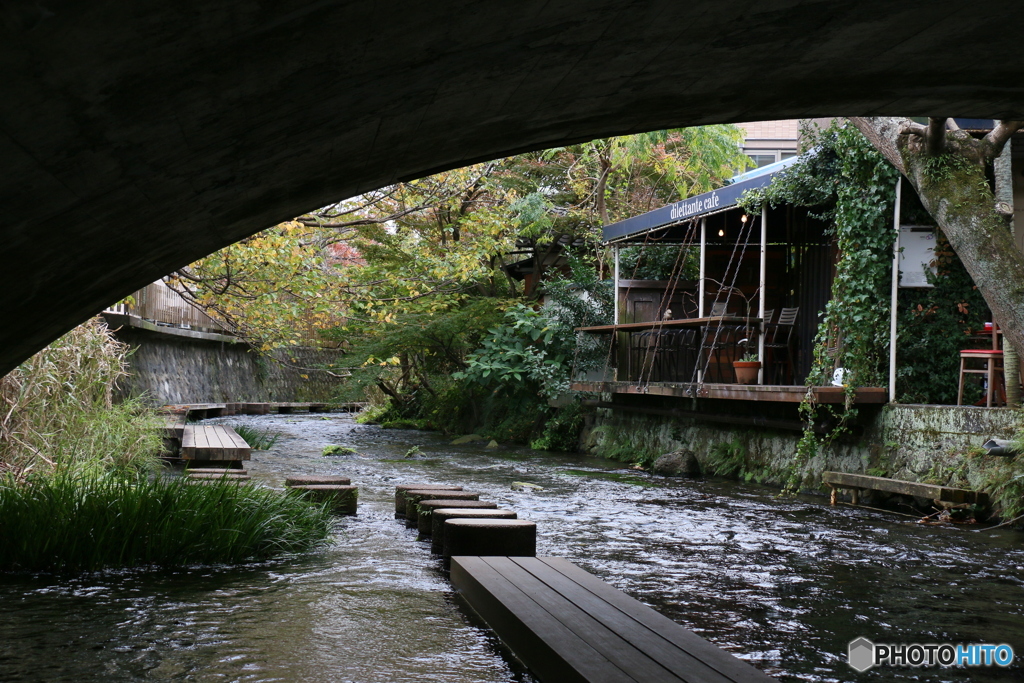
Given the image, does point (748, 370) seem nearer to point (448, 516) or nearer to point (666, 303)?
→ point (666, 303)

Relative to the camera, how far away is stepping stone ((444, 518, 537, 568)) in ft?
19.3

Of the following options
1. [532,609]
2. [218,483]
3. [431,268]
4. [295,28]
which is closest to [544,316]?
[431,268]

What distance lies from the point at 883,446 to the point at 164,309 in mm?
18188

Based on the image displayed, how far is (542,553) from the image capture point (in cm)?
691

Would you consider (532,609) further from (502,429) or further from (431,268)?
(502,429)

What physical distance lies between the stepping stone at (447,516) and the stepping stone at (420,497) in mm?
778

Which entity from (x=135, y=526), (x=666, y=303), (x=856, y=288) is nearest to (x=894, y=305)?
(x=856, y=288)

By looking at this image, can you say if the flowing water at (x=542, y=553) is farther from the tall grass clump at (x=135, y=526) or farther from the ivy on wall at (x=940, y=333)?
the ivy on wall at (x=940, y=333)

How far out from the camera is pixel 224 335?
28172mm

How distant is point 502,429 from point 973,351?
11194 mm

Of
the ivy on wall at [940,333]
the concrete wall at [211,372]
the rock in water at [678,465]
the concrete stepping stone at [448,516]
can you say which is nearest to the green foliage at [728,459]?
the rock in water at [678,465]

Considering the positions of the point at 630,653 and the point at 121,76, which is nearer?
the point at 121,76

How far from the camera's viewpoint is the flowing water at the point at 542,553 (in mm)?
4137

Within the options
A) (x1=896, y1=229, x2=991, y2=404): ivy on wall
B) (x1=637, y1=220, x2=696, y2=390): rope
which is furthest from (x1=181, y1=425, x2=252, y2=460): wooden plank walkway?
(x1=896, y1=229, x2=991, y2=404): ivy on wall
